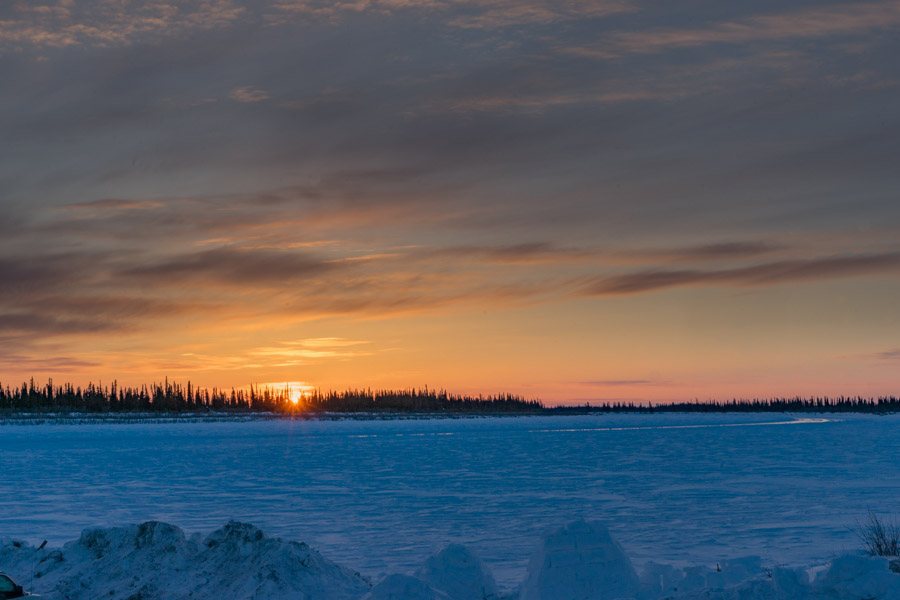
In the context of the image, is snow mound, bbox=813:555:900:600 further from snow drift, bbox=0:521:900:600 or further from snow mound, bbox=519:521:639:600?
snow mound, bbox=519:521:639:600

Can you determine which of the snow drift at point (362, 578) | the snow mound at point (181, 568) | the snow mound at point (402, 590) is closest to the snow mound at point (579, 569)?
the snow drift at point (362, 578)

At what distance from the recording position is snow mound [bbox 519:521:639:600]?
14938mm

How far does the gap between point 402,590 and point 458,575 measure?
2.24 m

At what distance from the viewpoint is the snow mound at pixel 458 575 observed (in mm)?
15734

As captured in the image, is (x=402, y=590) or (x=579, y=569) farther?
(x=579, y=569)

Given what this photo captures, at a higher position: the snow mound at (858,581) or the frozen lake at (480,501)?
the snow mound at (858,581)

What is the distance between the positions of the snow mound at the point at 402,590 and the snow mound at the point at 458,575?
1.44 meters

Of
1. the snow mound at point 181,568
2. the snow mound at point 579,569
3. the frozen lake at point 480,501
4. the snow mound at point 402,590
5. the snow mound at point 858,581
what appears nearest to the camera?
the snow mound at point 858,581

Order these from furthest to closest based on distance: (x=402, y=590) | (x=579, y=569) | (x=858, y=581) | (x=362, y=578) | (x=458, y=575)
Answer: (x=362, y=578), (x=458, y=575), (x=579, y=569), (x=402, y=590), (x=858, y=581)

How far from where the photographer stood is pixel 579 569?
1538 centimetres

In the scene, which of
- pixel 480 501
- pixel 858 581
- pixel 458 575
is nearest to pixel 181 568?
pixel 458 575

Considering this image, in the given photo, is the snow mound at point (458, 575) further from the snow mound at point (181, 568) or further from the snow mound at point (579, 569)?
the snow mound at point (181, 568)

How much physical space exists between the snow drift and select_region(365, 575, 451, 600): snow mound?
15 mm

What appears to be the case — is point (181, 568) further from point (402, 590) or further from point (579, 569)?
point (579, 569)
